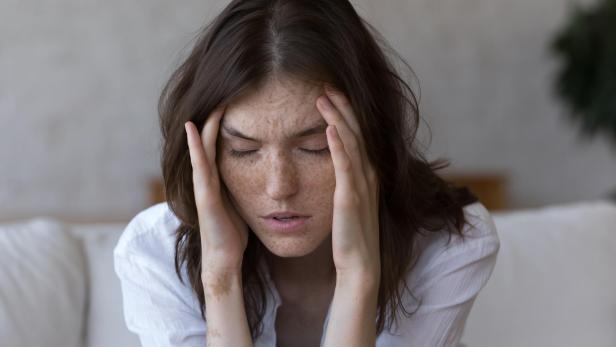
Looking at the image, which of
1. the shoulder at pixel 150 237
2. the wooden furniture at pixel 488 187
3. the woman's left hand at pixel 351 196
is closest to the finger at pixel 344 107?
the woman's left hand at pixel 351 196

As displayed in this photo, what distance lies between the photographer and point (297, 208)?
1184 mm

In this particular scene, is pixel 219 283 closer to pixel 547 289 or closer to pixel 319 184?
pixel 319 184

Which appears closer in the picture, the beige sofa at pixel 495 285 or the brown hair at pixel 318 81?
the brown hair at pixel 318 81

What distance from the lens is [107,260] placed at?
160cm

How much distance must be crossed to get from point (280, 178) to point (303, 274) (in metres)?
0.32

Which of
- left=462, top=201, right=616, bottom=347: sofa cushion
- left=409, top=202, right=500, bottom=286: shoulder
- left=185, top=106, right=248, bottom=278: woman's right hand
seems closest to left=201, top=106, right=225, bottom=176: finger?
left=185, top=106, right=248, bottom=278: woman's right hand

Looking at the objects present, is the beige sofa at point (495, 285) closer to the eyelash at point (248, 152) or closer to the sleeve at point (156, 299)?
the sleeve at point (156, 299)

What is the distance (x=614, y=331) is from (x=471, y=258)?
0.61 meters

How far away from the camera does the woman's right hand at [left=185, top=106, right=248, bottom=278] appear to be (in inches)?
46.9

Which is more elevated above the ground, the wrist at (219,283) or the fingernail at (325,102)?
the fingernail at (325,102)

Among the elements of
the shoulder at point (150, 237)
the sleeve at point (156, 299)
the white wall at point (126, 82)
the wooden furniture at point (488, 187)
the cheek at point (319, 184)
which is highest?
the cheek at point (319, 184)

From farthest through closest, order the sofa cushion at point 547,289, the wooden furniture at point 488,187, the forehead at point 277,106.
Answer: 1. the wooden furniture at point 488,187
2. the sofa cushion at point 547,289
3. the forehead at point 277,106

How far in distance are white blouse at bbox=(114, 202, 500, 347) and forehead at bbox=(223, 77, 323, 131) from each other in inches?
11.5

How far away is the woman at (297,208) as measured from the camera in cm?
117
